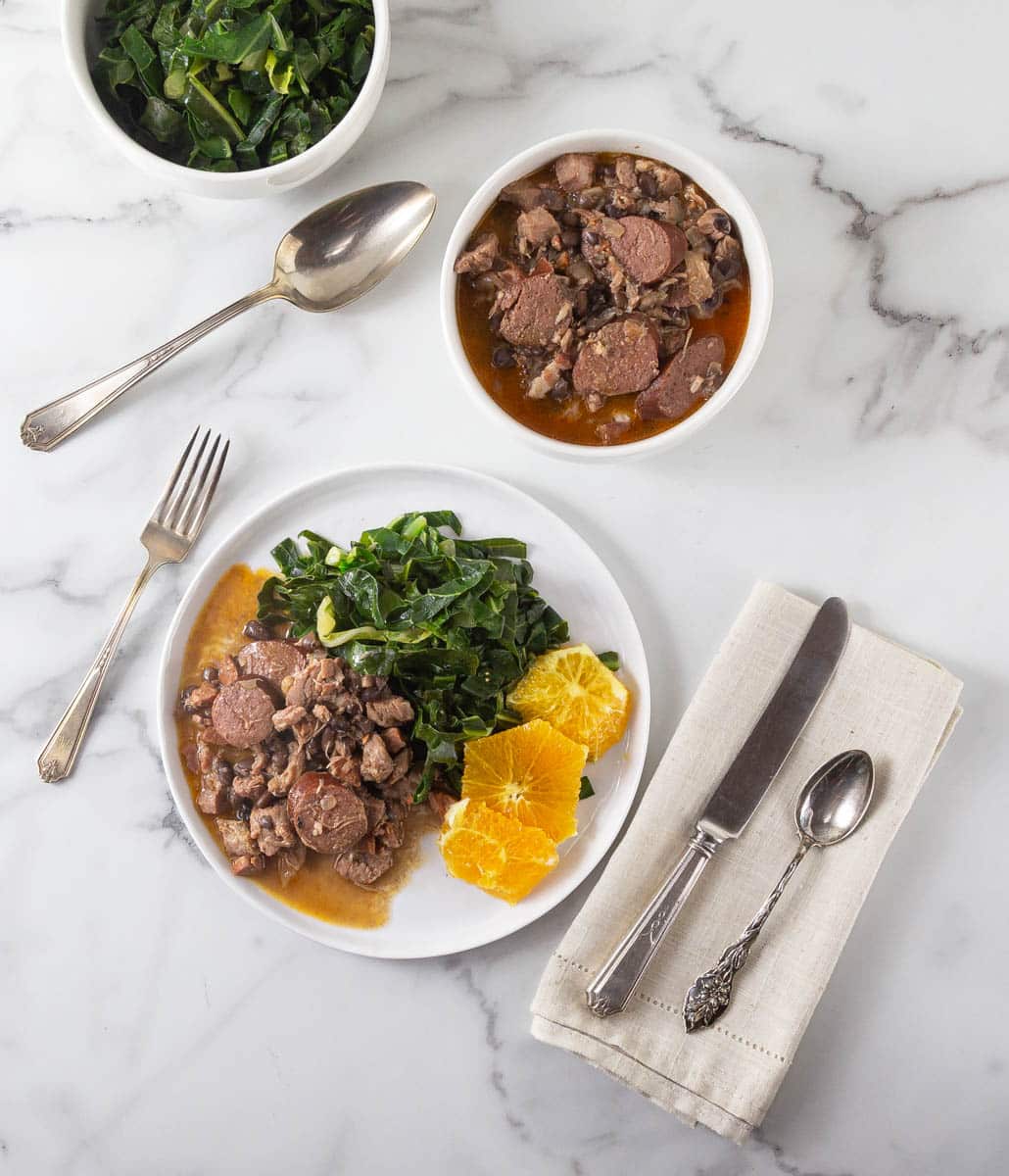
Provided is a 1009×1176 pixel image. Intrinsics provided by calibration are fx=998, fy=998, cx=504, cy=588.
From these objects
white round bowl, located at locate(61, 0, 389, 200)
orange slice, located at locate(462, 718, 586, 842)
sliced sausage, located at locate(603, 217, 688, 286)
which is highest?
sliced sausage, located at locate(603, 217, 688, 286)

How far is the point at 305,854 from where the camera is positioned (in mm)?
2412

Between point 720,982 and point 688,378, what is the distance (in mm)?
1390

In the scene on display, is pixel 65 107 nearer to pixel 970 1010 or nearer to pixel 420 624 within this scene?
pixel 420 624

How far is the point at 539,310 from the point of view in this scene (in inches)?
90.3

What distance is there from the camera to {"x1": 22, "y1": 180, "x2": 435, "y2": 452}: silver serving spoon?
247 cm

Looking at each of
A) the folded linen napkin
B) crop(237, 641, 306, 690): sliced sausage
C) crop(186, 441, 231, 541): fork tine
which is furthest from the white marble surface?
crop(237, 641, 306, 690): sliced sausage

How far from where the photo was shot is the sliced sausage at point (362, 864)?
7.70 feet

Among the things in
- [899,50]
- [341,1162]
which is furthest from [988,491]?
[341,1162]

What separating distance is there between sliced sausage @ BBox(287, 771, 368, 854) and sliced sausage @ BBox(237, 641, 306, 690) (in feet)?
0.83

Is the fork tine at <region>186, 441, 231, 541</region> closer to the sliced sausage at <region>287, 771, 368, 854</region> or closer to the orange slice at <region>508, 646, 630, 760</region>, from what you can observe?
the sliced sausage at <region>287, 771, 368, 854</region>

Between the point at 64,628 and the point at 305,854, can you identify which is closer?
the point at 305,854

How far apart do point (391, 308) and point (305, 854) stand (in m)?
1.39

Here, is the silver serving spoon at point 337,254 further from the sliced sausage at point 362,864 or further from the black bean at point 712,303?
the sliced sausage at point 362,864

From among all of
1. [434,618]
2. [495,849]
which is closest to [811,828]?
[495,849]
